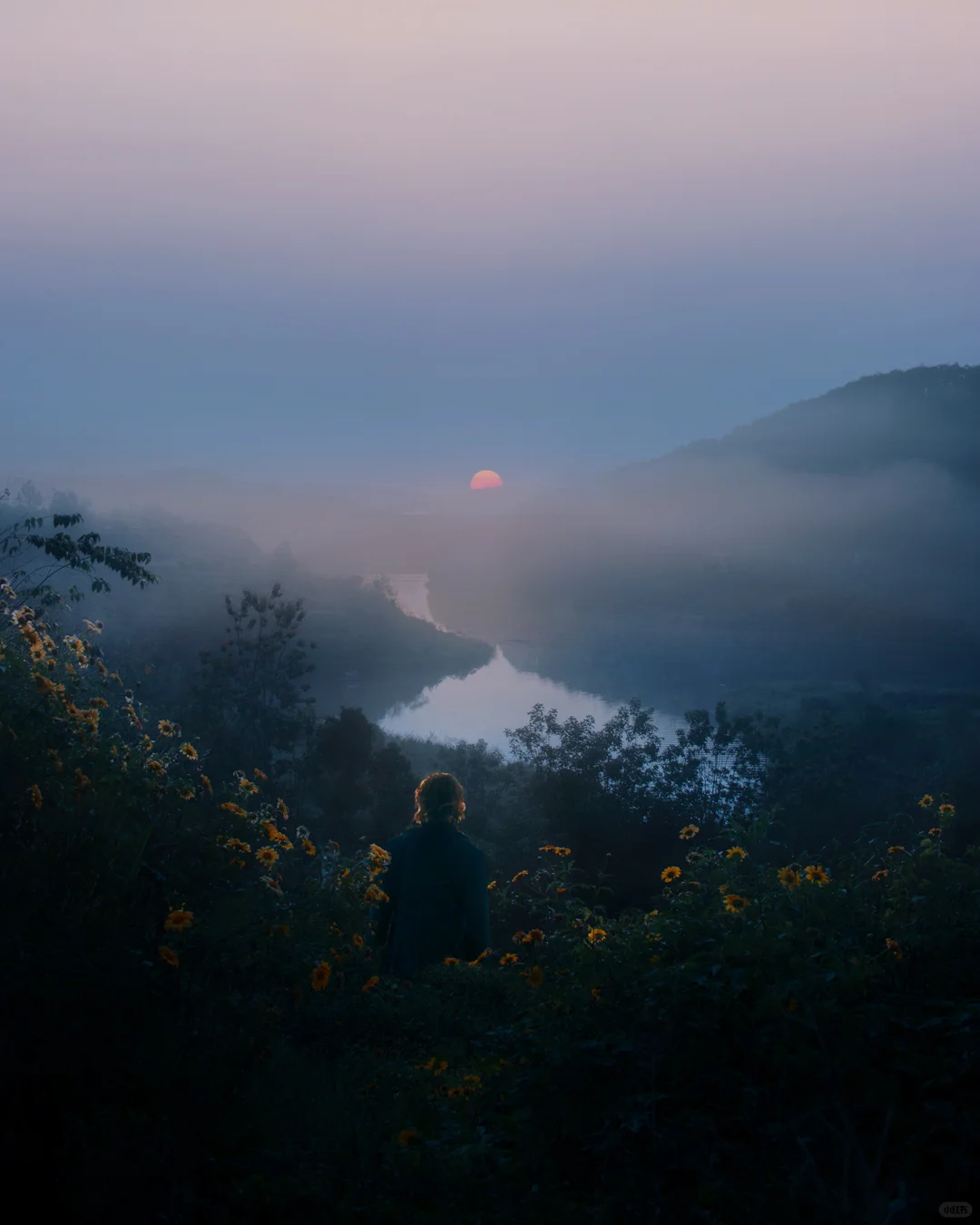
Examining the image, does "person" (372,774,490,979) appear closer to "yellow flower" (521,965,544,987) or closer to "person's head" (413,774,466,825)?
"person's head" (413,774,466,825)

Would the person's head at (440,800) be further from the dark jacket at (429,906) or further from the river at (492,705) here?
the river at (492,705)

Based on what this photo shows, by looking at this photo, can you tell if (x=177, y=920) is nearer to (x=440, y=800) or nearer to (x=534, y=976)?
(x=534, y=976)

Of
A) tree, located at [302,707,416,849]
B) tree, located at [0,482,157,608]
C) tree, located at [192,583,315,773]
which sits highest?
tree, located at [0,482,157,608]

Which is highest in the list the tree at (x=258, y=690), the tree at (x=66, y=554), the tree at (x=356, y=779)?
the tree at (x=66, y=554)

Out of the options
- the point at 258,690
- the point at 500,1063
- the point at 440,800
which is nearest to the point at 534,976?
the point at 500,1063

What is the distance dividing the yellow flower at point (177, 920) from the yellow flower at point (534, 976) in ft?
3.95

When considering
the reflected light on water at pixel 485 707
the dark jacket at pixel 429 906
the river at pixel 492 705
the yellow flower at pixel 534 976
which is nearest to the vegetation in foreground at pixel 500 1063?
the yellow flower at pixel 534 976

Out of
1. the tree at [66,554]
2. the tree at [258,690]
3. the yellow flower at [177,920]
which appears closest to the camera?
the yellow flower at [177,920]

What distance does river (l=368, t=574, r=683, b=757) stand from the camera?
1529 inches

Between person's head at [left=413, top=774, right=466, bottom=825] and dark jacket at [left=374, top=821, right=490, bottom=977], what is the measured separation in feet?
0.55

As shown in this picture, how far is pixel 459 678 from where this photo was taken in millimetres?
62031

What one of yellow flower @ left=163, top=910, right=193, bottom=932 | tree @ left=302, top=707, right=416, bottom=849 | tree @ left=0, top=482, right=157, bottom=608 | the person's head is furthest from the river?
yellow flower @ left=163, top=910, right=193, bottom=932

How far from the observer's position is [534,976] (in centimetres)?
338

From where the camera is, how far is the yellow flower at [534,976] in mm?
3293
